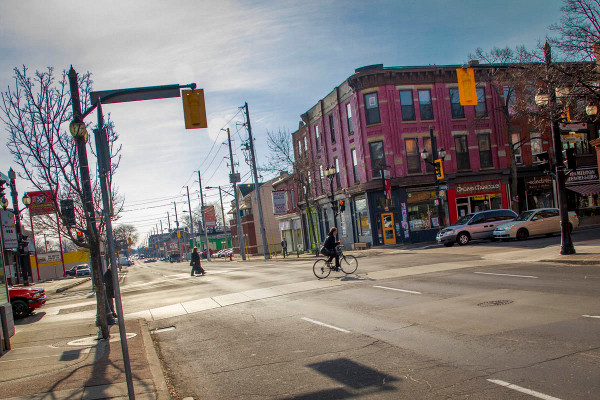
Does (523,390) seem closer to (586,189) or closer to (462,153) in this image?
(462,153)

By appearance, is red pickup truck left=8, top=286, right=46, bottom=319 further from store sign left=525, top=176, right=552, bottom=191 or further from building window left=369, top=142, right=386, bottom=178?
store sign left=525, top=176, right=552, bottom=191

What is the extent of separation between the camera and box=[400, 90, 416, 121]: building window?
37.4 metres

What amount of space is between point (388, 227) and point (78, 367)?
3021cm

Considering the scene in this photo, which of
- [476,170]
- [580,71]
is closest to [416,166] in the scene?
[476,170]

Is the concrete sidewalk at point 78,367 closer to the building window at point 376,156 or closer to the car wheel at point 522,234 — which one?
the car wheel at point 522,234

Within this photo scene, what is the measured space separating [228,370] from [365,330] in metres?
2.78

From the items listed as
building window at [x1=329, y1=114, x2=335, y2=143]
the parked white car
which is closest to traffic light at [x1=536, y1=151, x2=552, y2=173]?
the parked white car

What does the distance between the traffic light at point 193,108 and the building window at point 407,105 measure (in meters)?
28.6

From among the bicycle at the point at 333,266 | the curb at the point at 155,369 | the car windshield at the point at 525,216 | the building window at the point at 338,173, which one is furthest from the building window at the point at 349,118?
the curb at the point at 155,369

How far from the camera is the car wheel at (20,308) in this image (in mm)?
17469

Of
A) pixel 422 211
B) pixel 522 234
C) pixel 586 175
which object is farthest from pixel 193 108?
pixel 586 175

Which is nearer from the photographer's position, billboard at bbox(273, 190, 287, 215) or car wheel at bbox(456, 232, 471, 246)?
car wheel at bbox(456, 232, 471, 246)

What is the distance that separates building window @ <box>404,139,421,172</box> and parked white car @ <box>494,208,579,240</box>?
11.0 metres

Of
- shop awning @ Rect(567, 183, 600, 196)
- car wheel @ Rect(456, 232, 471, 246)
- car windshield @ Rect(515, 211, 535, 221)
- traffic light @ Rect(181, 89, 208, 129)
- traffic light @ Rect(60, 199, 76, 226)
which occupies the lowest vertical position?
car wheel @ Rect(456, 232, 471, 246)
